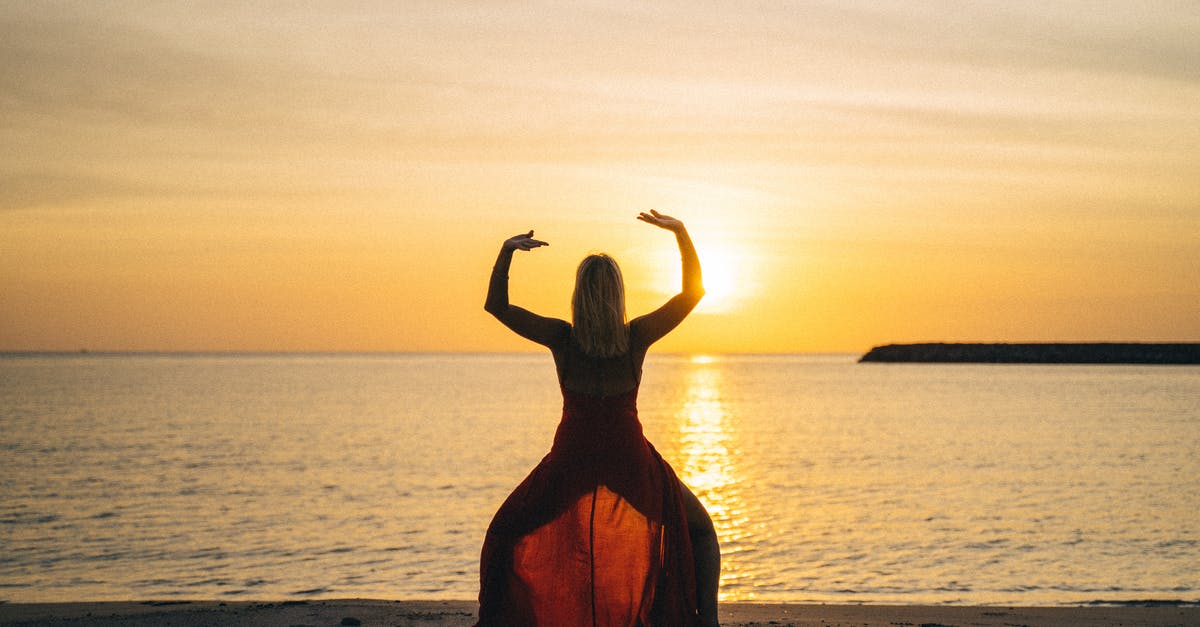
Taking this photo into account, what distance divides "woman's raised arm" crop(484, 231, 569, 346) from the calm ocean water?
827 centimetres

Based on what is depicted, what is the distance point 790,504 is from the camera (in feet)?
71.9

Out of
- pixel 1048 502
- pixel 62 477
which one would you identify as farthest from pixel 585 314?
pixel 62 477

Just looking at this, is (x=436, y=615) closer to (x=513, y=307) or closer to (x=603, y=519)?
(x=603, y=519)

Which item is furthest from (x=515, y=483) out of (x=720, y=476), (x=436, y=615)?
(x=436, y=615)

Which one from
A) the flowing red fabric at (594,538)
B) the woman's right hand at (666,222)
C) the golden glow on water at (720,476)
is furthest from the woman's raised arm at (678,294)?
the golden glow on water at (720,476)

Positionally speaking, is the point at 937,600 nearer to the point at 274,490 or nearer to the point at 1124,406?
the point at 274,490

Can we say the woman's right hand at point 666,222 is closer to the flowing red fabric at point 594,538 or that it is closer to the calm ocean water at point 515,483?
the flowing red fabric at point 594,538

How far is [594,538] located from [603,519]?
101 mm

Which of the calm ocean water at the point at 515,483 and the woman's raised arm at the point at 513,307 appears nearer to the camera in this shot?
the woman's raised arm at the point at 513,307

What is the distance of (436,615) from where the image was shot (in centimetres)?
912

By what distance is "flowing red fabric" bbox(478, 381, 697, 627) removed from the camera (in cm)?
517

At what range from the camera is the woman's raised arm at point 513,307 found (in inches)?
197

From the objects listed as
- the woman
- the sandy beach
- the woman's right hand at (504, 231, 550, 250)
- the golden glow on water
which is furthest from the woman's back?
the golden glow on water

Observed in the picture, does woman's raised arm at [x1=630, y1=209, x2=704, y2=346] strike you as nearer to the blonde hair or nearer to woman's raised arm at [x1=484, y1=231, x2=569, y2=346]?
the blonde hair
